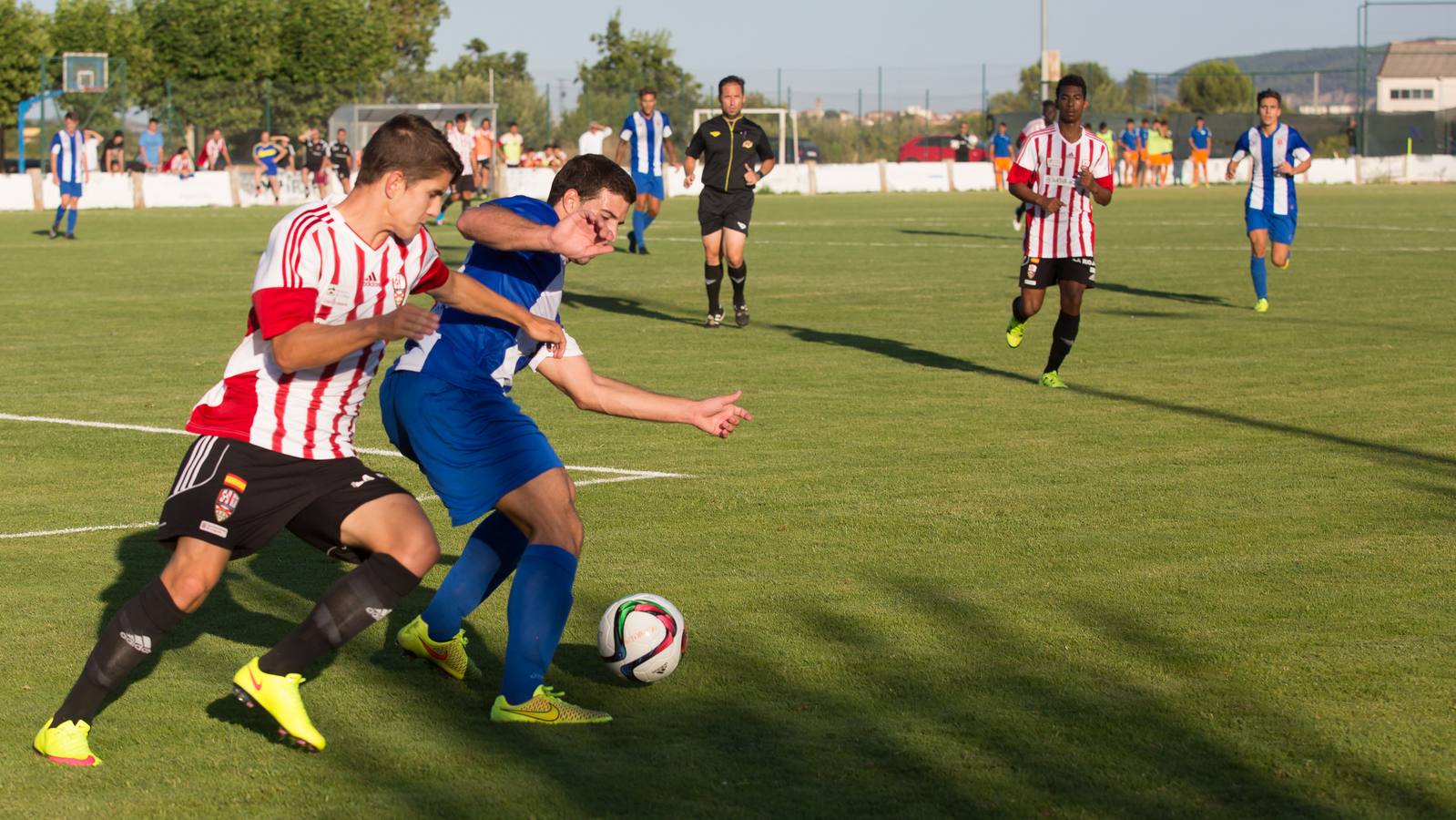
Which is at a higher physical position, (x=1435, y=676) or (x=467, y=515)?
(x=467, y=515)

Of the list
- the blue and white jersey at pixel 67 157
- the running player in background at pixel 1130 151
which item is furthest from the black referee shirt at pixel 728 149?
the running player in background at pixel 1130 151

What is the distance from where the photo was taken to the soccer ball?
502 cm

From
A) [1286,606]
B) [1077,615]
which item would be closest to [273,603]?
[1077,615]

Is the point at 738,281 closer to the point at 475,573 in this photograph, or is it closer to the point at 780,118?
the point at 475,573

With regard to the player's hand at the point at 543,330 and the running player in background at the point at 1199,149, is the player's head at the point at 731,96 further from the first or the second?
the running player in background at the point at 1199,149

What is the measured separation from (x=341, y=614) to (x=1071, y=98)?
26.6 feet

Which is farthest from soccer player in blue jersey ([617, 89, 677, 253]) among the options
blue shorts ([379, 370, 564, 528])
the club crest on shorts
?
the club crest on shorts

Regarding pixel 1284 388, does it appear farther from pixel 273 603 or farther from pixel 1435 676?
pixel 273 603

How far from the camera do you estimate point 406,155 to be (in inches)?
173

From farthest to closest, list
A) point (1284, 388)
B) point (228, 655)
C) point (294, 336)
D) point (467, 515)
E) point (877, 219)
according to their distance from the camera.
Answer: point (877, 219)
point (1284, 388)
point (228, 655)
point (467, 515)
point (294, 336)

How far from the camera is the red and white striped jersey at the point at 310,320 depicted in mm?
4324

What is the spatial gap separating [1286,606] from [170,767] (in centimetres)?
366

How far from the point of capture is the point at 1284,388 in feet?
36.7

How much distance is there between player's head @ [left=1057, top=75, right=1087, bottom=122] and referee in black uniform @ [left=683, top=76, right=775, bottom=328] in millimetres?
A: 4475
